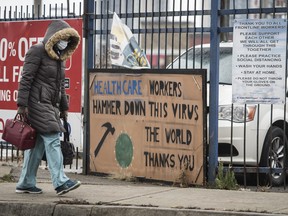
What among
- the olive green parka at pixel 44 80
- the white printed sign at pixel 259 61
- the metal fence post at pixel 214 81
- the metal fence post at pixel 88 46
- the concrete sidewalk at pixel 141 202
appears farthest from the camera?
the metal fence post at pixel 88 46

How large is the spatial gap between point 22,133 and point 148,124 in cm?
193

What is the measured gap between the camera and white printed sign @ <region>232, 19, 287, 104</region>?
9.16 meters

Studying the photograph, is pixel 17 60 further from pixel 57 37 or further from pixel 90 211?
pixel 90 211

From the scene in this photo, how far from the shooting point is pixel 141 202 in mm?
8406

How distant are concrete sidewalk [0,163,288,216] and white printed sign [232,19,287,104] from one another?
1.08 m

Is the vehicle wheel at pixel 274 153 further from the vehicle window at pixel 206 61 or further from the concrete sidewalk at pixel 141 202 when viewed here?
the vehicle window at pixel 206 61

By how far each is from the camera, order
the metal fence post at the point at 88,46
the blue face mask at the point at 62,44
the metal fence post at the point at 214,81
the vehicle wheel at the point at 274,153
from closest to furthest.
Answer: the blue face mask at the point at 62,44
the metal fence post at the point at 214,81
the vehicle wheel at the point at 274,153
the metal fence post at the point at 88,46

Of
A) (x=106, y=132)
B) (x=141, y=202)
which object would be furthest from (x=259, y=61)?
(x=106, y=132)

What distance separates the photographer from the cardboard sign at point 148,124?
9711 mm

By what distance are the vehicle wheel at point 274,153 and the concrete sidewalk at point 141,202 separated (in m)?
0.82

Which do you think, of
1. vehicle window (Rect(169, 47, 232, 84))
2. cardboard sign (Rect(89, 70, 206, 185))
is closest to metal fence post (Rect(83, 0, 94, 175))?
cardboard sign (Rect(89, 70, 206, 185))

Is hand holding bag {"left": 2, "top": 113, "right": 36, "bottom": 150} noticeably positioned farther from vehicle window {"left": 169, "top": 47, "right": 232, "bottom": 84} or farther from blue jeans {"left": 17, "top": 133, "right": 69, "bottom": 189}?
vehicle window {"left": 169, "top": 47, "right": 232, "bottom": 84}

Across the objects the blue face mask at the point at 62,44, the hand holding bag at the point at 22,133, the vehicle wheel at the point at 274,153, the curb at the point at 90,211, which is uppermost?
the blue face mask at the point at 62,44

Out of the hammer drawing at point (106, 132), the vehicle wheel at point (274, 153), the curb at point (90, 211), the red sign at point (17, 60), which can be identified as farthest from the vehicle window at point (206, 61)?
the curb at point (90, 211)
